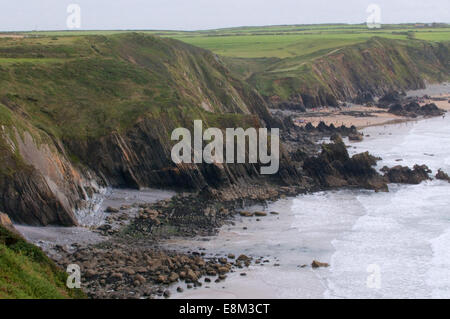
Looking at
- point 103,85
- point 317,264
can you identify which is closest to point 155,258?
point 317,264

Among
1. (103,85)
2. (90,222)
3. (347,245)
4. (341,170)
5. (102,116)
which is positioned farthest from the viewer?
(103,85)

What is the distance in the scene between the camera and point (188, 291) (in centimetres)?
3347

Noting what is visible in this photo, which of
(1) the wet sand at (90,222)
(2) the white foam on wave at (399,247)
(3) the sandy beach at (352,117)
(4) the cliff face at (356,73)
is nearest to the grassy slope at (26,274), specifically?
(1) the wet sand at (90,222)

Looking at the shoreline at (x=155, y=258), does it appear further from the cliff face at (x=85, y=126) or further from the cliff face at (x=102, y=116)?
the cliff face at (x=102, y=116)

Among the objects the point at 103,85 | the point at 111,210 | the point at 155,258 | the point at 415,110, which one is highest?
the point at 415,110

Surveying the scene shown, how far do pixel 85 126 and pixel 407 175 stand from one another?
30.2m

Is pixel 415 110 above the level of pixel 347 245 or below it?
above

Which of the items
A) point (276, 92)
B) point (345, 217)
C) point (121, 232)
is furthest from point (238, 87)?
point (121, 232)

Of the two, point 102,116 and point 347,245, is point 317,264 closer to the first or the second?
point 347,245

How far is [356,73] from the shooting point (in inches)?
5335

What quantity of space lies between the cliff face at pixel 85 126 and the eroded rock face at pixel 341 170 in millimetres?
2691

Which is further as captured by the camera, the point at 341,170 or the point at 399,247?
the point at 341,170

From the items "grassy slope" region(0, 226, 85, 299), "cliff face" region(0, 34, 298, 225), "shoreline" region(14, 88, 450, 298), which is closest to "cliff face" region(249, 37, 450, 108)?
"cliff face" region(0, 34, 298, 225)

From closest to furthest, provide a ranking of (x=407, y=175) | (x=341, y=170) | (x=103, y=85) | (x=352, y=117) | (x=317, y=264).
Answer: (x=317, y=264) < (x=341, y=170) < (x=407, y=175) < (x=103, y=85) < (x=352, y=117)
